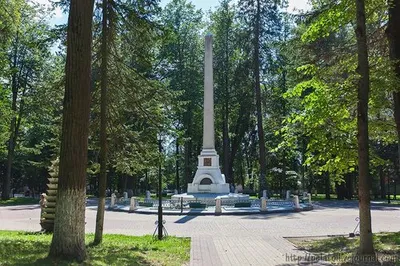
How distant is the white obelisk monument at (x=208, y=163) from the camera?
3198cm

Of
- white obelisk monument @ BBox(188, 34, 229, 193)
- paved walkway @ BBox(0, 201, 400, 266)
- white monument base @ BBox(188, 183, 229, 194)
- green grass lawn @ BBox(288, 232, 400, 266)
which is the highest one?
white obelisk monument @ BBox(188, 34, 229, 193)

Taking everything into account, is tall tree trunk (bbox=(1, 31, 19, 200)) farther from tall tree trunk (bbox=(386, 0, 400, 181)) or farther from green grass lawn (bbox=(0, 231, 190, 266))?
tall tree trunk (bbox=(386, 0, 400, 181))

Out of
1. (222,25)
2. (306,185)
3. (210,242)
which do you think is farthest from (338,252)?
(306,185)

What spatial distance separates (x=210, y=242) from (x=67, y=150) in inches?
241

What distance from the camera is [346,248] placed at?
418 inches

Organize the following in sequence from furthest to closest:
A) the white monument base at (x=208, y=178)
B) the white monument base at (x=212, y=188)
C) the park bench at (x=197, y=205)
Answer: the white monument base at (x=208, y=178) → the white monument base at (x=212, y=188) → the park bench at (x=197, y=205)

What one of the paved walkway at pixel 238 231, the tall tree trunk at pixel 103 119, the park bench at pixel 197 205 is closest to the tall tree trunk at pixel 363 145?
the paved walkway at pixel 238 231

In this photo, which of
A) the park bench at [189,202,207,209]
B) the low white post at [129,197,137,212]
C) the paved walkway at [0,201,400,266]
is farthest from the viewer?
the low white post at [129,197,137,212]

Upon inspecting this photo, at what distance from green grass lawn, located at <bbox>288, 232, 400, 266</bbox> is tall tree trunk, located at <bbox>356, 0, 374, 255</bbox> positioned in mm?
496

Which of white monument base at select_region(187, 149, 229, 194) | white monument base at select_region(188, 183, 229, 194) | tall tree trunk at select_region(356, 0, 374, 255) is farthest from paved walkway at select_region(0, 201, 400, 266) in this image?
white monument base at select_region(187, 149, 229, 194)

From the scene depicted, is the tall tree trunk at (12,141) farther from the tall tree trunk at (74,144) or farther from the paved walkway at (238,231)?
the tall tree trunk at (74,144)

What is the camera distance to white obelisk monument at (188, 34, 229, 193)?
105 ft

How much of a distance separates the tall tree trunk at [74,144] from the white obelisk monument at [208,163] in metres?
24.1

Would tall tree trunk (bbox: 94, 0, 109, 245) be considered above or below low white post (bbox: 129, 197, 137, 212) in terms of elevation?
above
